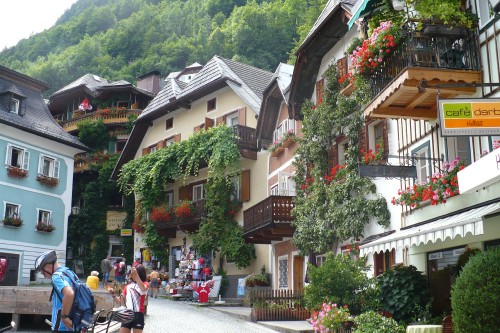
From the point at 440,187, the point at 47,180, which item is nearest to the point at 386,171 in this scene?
the point at 440,187

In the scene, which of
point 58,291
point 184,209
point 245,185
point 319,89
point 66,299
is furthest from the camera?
point 184,209

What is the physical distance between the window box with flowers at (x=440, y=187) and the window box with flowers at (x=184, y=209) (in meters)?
18.6

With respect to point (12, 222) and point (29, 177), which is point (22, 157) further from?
point (12, 222)

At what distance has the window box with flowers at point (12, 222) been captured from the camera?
1208 inches

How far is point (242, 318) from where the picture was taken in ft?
63.8

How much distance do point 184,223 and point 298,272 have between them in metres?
9.08

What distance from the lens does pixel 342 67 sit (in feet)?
63.8

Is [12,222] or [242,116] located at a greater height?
[242,116]

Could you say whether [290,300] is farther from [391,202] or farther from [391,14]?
[391,14]

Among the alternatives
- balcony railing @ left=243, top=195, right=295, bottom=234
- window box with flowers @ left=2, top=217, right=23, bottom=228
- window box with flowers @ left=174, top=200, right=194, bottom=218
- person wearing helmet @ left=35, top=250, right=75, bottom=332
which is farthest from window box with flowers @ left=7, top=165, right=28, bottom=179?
person wearing helmet @ left=35, top=250, right=75, bottom=332

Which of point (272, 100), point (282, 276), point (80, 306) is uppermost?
point (272, 100)

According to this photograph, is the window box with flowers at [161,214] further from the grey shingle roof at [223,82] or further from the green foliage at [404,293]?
the green foliage at [404,293]

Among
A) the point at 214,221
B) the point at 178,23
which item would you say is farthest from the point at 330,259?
the point at 178,23

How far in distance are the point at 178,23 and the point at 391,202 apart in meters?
69.8
